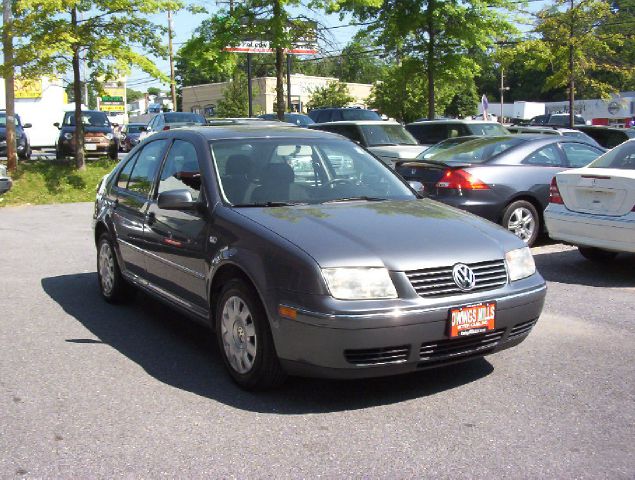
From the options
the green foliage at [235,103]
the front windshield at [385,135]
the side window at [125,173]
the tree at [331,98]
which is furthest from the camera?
the tree at [331,98]

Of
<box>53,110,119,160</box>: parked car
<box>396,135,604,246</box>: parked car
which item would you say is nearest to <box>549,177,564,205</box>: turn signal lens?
<box>396,135,604,246</box>: parked car

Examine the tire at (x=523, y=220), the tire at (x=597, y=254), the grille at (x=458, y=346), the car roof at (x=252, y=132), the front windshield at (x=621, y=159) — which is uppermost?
the car roof at (x=252, y=132)

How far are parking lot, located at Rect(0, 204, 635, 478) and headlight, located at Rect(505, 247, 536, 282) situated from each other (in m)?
0.68

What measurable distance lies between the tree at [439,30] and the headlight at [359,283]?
16.5 meters

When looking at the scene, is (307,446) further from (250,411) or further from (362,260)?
(362,260)

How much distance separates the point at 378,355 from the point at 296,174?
1.75m

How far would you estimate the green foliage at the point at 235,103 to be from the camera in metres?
43.3

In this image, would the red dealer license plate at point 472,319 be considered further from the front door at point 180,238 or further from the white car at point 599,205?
the white car at point 599,205

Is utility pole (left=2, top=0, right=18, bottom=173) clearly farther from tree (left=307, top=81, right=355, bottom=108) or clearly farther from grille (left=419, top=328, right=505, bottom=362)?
tree (left=307, top=81, right=355, bottom=108)

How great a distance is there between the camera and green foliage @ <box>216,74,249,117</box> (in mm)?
43344

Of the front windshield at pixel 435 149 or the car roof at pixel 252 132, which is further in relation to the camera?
the front windshield at pixel 435 149

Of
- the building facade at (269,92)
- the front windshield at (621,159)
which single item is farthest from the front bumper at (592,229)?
the building facade at (269,92)

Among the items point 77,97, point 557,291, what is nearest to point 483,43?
point 77,97

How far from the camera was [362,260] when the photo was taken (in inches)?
159
